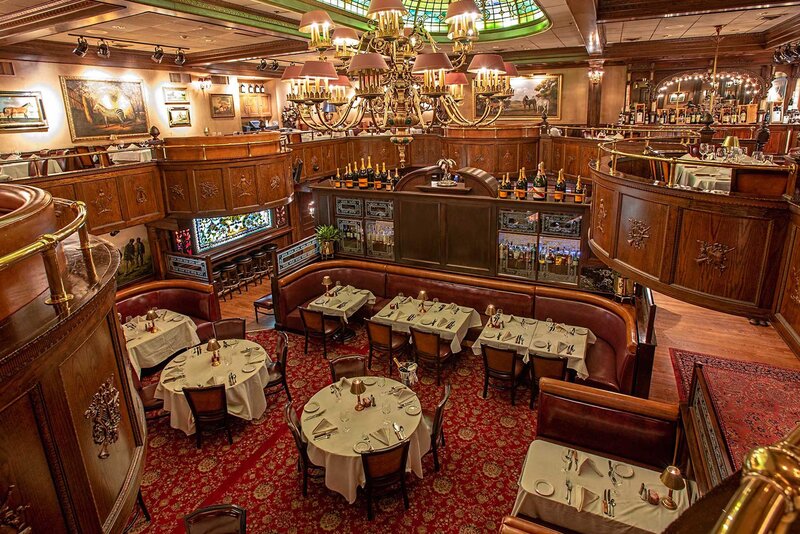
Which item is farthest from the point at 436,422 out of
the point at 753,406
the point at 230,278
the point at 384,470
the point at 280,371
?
the point at 230,278

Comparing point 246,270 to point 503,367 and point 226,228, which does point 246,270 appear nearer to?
point 226,228

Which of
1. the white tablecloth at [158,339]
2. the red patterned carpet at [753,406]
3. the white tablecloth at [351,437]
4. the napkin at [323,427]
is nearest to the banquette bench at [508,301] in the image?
the red patterned carpet at [753,406]

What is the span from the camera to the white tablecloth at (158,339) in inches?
283

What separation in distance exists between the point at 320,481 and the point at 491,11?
1297 cm

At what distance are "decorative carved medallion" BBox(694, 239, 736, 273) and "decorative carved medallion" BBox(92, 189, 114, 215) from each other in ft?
31.0

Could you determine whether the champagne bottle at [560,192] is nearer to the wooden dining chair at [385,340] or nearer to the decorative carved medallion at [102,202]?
the wooden dining chair at [385,340]

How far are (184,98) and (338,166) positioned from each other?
5.73 metres

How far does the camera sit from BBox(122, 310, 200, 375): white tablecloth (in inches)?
283

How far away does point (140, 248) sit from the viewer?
37.1 ft

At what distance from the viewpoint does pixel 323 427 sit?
16.4ft

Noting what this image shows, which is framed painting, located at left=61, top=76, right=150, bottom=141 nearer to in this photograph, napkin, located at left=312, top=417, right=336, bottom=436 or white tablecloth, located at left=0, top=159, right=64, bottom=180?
white tablecloth, located at left=0, top=159, right=64, bottom=180

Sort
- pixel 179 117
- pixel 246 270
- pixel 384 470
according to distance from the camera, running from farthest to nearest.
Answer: pixel 179 117 → pixel 246 270 → pixel 384 470

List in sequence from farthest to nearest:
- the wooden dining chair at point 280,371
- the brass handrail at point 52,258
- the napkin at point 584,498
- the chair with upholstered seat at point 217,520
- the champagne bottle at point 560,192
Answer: the champagne bottle at point 560,192 → the wooden dining chair at point 280,371 → the napkin at point 584,498 → the chair with upholstered seat at point 217,520 → the brass handrail at point 52,258

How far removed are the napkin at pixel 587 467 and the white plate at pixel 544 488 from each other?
0.37m
